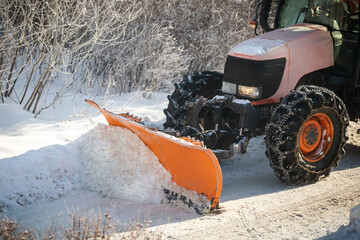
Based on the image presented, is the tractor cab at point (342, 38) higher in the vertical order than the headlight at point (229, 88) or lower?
higher

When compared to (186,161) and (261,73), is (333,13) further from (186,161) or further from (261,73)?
(186,161)

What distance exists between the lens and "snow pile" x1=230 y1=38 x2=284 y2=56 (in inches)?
200

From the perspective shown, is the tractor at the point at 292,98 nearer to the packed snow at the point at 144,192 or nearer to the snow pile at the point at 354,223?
the packed snow at the point at 144,192

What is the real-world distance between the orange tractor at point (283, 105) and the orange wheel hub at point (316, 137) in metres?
0.01

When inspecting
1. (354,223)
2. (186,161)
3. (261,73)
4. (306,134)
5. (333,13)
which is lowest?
(354,223)

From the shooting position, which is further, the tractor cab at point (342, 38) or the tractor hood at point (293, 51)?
the tractor cab at point (342, 38)

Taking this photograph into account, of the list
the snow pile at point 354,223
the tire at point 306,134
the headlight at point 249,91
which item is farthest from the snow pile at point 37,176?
the snow pile at point 354,223

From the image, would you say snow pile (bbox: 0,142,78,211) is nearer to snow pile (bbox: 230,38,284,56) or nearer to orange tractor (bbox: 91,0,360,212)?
orange tractor (bbox: 91,0,360,212)

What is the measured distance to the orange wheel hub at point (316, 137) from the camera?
5.00m

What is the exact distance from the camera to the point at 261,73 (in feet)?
16.6

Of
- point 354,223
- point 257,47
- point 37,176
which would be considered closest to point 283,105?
point 257,47

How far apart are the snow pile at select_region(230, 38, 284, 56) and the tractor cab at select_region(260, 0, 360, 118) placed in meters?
0.83

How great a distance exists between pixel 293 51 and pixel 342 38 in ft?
2.71

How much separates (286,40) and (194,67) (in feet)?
17.9
